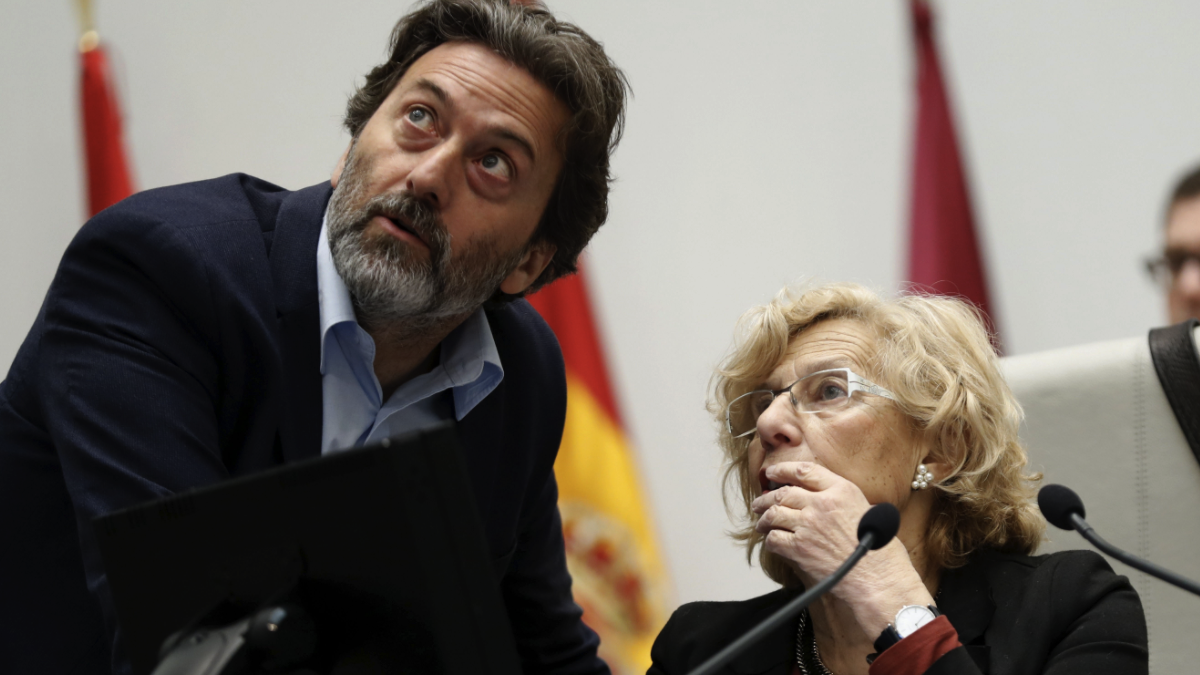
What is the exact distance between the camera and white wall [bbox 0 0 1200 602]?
3.28 metres

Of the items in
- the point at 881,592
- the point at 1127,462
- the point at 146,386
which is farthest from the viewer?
the point at 1127,462

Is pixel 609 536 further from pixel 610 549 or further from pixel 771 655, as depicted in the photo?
pixel 771 655

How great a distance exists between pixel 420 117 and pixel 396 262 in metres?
0.26

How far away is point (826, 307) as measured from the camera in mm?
1671

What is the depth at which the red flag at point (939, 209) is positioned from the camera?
3180 millimetres

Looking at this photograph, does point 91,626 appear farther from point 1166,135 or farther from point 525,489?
point 1166,135

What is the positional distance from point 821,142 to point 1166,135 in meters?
1.20

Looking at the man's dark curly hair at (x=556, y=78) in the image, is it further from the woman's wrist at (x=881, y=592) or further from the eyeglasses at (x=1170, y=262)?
the eyeglasses at (x=1170, y=262)

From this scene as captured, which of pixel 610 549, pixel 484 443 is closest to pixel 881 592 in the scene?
pixel 484 443

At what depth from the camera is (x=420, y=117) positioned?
158cm

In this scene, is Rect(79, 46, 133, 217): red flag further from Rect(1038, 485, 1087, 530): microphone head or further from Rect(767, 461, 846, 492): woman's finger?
Rect(1038, 485, 1087, 530): microphone head

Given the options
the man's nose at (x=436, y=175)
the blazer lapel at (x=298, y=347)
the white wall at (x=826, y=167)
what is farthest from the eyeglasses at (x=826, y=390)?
the white wall at (x=826, y=167)

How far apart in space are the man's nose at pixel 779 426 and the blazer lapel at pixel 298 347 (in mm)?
685

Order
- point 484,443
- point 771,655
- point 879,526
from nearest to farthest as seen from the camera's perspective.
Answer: point 879,526
point 771,655
point 484,443
